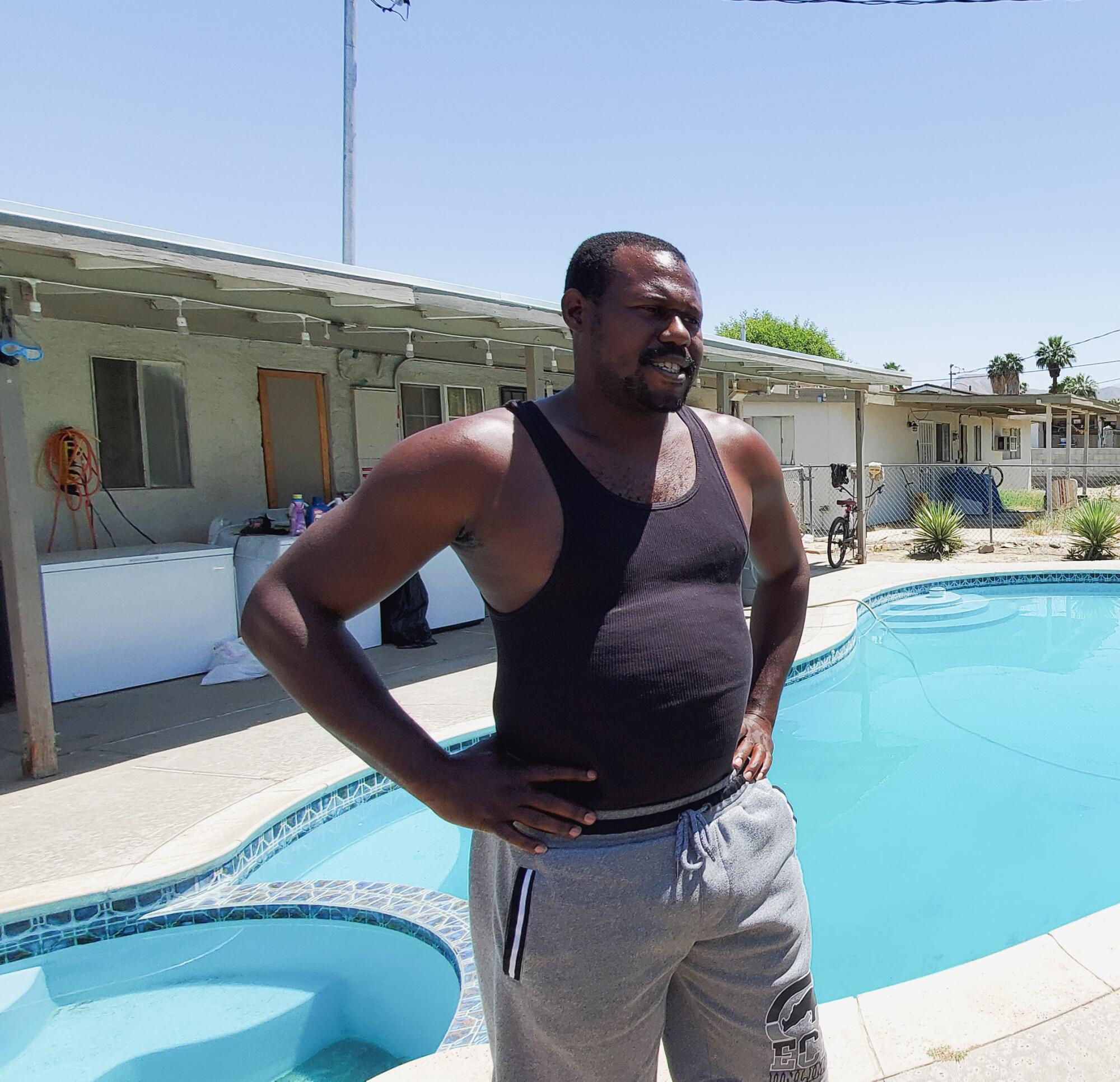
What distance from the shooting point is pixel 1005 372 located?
35.0 metres

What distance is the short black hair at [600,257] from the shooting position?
1.19 m

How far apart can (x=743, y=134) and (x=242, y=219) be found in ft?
32.3

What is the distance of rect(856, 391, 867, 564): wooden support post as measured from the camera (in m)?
11.7

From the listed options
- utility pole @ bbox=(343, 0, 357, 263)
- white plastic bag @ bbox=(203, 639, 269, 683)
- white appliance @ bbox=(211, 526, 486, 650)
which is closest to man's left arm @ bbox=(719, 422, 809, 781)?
white appliance @ bbox=(211, 526, 486, 650)

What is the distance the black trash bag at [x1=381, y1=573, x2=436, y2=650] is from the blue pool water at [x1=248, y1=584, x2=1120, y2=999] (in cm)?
290

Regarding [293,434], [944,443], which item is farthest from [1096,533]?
[944,443]

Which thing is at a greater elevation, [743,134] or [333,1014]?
[743,134]

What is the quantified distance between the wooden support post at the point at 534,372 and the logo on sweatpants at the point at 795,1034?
616 cm

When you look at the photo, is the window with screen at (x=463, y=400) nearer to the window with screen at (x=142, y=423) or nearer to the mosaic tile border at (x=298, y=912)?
the window with screen at (x=142, y=423)

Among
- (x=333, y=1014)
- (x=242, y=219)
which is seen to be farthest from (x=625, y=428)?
(x=242, y=219)

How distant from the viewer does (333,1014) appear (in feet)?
9.45

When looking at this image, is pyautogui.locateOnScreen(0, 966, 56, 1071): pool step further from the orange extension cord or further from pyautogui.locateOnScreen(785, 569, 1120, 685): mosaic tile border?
pyautogui.locateOnScreen(785, 569, 1120, 685): mosaic tile border

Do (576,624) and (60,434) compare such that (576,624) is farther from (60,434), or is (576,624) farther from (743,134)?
(743,134)

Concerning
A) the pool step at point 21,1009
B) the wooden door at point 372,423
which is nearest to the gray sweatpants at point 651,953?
the pool step at point 21,1009
